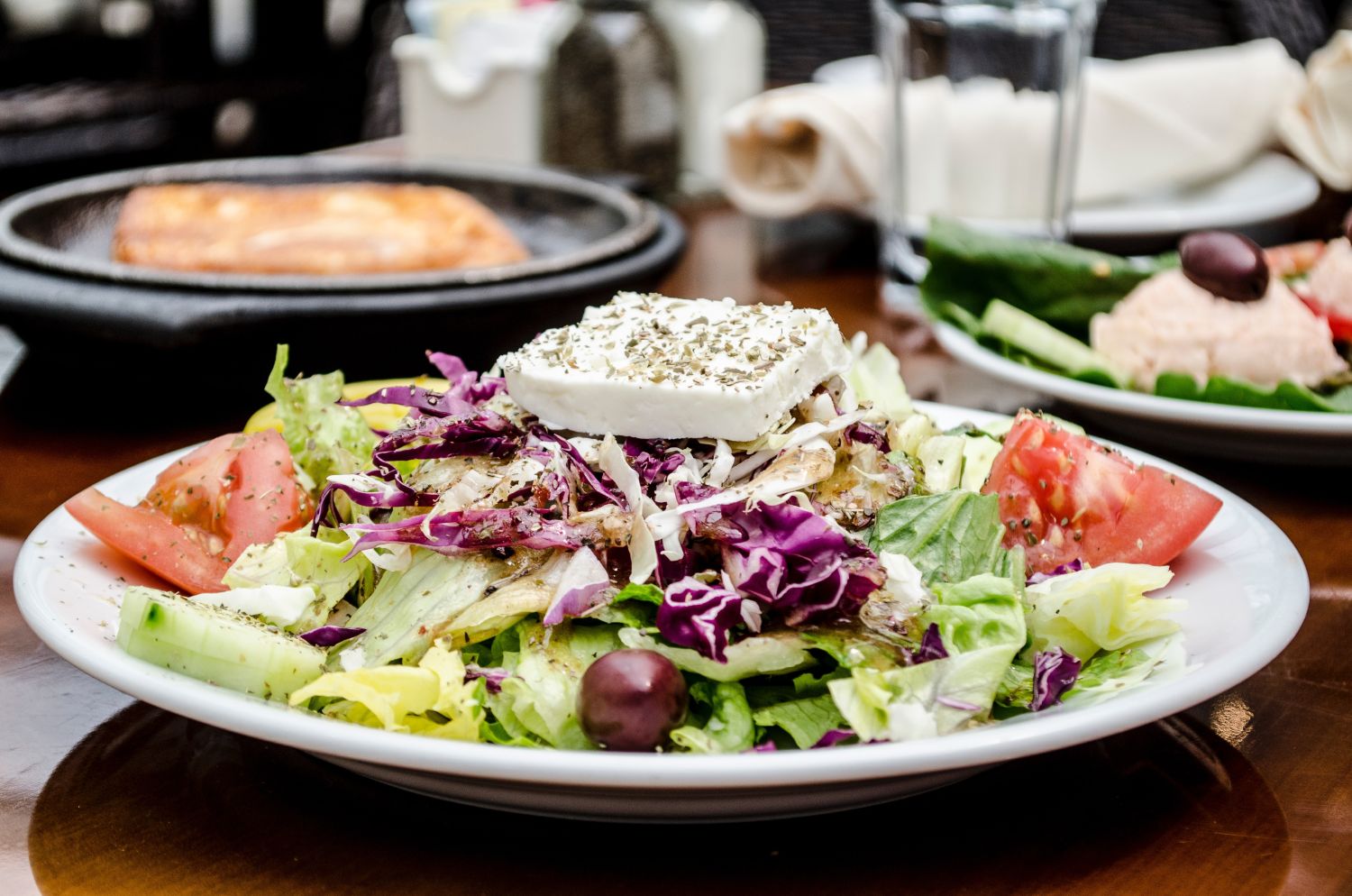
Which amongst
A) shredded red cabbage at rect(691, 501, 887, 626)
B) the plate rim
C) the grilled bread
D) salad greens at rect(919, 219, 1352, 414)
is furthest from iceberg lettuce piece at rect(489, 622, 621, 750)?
the grilled bread

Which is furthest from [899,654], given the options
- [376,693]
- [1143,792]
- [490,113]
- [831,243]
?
[490,113]

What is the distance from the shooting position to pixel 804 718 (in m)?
1.10

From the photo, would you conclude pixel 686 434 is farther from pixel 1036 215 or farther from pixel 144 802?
pixel 1036 215

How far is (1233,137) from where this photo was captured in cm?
336

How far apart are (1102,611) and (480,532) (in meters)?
0.51

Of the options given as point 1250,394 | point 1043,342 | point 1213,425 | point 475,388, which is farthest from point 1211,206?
point 475,388

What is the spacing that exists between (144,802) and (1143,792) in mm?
760

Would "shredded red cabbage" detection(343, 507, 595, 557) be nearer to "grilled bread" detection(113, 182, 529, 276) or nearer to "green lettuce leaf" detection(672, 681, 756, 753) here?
"green lettuce leaf" detection(672, 681, 756, 753)

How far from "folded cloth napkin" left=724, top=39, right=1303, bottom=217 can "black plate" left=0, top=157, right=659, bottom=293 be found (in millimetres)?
459

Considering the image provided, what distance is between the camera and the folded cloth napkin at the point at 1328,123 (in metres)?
3.41

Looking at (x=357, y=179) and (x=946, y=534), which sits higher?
(x=946, y=534)

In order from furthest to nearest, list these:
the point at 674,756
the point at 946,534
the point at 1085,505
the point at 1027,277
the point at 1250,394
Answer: the point at 1027,277 → the point at 1250,394 → the point at 1085,505 → the point at 946,534 → the point at 674,756

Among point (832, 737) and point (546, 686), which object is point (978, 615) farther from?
point (546, 686)

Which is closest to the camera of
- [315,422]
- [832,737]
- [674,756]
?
[674,756]
